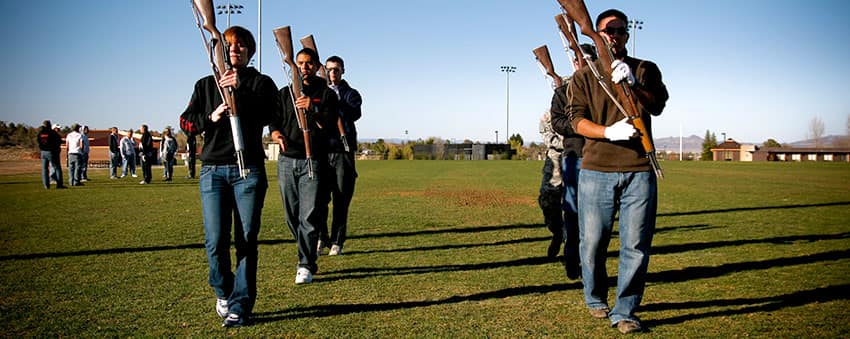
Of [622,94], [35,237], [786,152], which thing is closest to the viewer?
[622,94]

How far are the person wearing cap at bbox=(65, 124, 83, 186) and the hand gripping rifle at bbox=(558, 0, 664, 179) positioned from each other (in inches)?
756

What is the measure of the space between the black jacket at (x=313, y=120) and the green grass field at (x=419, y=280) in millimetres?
1348

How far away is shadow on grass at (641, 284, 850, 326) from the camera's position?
498 centimetres

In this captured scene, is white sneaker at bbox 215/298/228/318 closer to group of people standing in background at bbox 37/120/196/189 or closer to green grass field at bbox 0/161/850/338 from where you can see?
green grass field at bbox 0/161/850/338

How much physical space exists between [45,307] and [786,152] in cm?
9255

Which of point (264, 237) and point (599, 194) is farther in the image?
point (264, 237)

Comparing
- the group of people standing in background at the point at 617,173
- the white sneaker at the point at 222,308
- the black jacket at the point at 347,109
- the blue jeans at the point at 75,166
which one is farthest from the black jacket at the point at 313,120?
the blue jeans at the point at 75,166

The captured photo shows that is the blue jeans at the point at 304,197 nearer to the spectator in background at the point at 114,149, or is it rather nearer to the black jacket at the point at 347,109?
the black jacket at the point at 347,109

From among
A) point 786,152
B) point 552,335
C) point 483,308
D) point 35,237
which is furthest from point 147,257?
point 786,152

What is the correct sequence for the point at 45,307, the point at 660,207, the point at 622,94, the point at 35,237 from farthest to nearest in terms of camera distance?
the point at 660,207 → the point at 35,237 → the point at 45,307 → the point at 622,94

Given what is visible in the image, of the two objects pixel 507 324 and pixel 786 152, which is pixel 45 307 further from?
pixel 786 152

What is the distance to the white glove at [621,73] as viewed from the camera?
4.07 m

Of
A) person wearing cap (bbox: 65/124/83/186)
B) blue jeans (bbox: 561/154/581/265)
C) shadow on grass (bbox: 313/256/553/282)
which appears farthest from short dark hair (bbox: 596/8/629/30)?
person wearing cap (bbox: 65/124/83/186)

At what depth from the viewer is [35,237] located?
901cm
